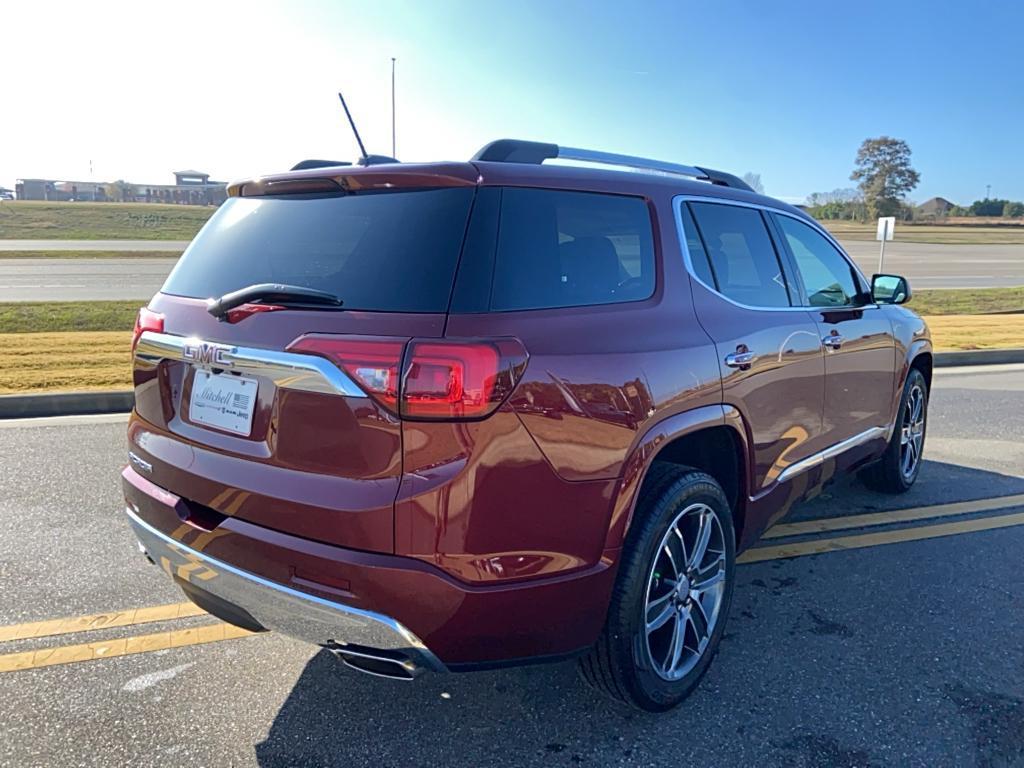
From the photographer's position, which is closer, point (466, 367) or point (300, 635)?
point (466, 367)

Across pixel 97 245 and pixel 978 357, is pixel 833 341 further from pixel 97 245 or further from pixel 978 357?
pixel 97 245

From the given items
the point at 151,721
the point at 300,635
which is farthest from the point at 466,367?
the point at 151,721

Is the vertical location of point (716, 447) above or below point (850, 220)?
below

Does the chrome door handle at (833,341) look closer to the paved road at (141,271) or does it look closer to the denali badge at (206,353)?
the denali badge at (206,353)

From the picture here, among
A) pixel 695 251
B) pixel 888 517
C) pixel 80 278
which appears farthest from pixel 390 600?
pixel 80 278

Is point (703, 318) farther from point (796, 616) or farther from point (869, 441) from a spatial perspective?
point (869, 441)

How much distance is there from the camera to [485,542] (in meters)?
2.11

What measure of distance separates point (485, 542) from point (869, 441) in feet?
10.4

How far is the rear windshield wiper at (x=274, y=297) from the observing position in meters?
2.22

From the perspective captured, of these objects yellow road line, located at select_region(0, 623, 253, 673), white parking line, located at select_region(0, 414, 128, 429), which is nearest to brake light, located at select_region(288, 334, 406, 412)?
yellow road line, located at select_region(0, 623, 253, 673)

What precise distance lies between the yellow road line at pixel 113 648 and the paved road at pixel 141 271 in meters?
13.1

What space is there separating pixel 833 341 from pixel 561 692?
219 cm

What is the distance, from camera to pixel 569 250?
98.8 inches

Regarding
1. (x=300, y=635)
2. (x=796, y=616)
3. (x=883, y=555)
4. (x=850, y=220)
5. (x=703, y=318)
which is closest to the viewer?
(x=300, y=635)
